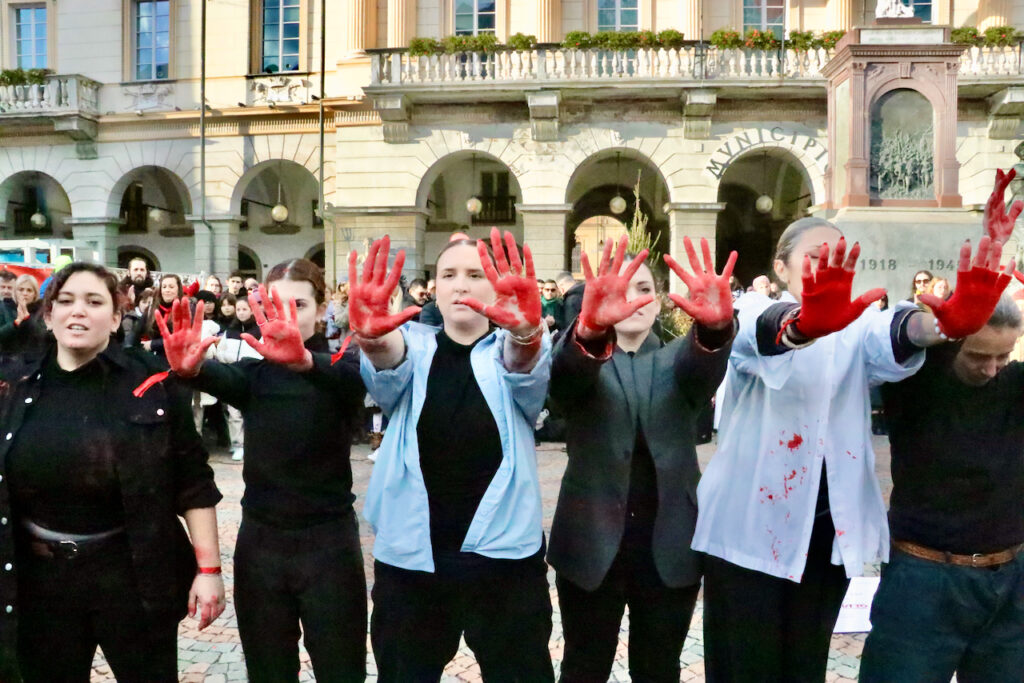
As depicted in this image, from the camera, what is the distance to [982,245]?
2186mm

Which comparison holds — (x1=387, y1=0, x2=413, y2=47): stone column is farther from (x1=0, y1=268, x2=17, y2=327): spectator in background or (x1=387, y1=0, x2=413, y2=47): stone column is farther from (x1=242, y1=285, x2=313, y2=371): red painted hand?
(x1=242, y1=285, x2=313, y2=371): red painted hand

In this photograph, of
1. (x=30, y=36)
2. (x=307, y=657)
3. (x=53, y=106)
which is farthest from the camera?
(x=30, y=36)

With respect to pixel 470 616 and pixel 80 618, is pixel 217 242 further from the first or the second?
pixel 470 616

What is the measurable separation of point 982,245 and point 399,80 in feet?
55.1

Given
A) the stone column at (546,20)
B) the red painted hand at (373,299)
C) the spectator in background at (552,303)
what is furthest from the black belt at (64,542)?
the stone column at (546,20)

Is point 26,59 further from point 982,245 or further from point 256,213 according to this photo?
point 982,245

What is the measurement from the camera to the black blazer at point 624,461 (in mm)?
2766

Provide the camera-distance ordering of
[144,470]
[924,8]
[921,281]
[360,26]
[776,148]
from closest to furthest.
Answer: [144,470] → [921,281] → [776,148] → [924,8] → [360,26]

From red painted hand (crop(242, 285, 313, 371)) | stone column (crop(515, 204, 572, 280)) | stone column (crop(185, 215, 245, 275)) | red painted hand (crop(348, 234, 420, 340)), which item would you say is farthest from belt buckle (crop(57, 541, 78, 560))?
stone column (crop(185, 215, 245, 275))

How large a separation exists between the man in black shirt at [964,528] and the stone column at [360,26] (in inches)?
721

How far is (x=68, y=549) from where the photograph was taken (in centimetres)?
263

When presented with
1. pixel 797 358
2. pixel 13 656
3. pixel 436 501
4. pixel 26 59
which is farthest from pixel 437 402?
pixel 26 59

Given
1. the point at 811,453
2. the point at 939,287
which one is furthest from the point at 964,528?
the point at 939,287

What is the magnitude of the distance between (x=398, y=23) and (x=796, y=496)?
60.2 feet
